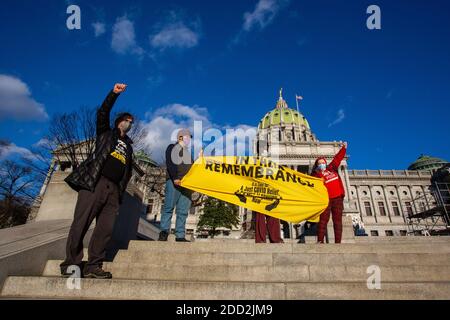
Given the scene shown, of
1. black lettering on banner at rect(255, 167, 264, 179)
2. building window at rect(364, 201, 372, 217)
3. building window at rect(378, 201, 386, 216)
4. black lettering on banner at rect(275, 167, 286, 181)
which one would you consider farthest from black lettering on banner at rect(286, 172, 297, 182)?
building window at rect(378, 201, 386, 216)

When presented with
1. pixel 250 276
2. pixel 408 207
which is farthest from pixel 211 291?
pixel 408 207

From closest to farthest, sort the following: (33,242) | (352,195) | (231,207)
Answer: (33,242), (231,207), (352,195)

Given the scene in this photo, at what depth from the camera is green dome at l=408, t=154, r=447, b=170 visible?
219ft

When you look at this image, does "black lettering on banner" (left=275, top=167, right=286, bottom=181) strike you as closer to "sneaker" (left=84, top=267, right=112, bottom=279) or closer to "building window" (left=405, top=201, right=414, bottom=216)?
"sneaker" (left=84, top=267, right=112, bottom=279)

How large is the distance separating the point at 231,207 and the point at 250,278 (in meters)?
38.0

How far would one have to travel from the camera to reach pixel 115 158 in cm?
385

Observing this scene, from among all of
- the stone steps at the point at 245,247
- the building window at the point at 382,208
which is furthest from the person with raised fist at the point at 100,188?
the building window at the point at 382,208

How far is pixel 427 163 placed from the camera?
68.6 metres

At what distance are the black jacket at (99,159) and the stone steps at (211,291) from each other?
1233 millimetres

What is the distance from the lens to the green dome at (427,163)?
66.8 m
